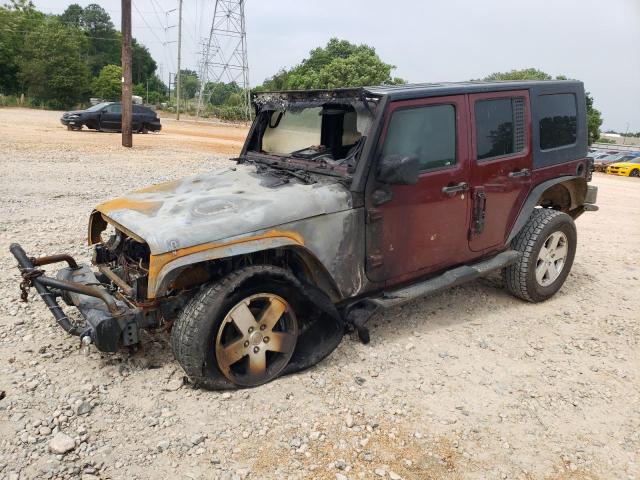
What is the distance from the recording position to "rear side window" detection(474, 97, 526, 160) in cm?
427

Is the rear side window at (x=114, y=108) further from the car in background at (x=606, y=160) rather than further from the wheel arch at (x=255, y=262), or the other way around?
the car in background at (x=606, y=160)

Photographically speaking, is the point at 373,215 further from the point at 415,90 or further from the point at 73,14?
the point at 73,14

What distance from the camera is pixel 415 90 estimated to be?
3875 millimetres

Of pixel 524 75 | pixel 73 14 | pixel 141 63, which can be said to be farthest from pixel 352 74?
pixel 73 14

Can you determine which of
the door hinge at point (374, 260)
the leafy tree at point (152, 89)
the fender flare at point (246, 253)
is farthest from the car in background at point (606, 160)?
the leafy tree at point (152, 89)

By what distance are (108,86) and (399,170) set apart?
2212 inches

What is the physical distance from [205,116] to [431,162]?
51627 mm

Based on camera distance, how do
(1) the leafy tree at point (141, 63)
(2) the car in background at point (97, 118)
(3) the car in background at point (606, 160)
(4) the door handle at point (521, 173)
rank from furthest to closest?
(1) the leafy tree at point (141, 63) → (3) the car in background at point (606, 160) → (2) the car in background at point (97, 118) → (4) the door handle at point (521, 173)

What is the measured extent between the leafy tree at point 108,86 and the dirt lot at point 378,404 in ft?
173

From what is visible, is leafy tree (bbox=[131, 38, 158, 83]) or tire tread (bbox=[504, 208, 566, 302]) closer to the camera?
tire tread (bbox=[504, 208, 566, 302])

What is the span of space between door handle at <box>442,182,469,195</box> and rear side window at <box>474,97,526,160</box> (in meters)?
0.29

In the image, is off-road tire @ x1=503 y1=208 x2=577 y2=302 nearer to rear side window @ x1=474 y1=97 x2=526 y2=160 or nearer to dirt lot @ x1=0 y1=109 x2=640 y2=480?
dirt lot @ x1=0 y1=109 x2=640 y2=480

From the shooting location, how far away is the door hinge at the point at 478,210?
4.25 m

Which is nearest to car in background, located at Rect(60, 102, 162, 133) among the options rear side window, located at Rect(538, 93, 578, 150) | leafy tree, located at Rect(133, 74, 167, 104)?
rear side window, located at Rect(538, 93, 578, 150)
